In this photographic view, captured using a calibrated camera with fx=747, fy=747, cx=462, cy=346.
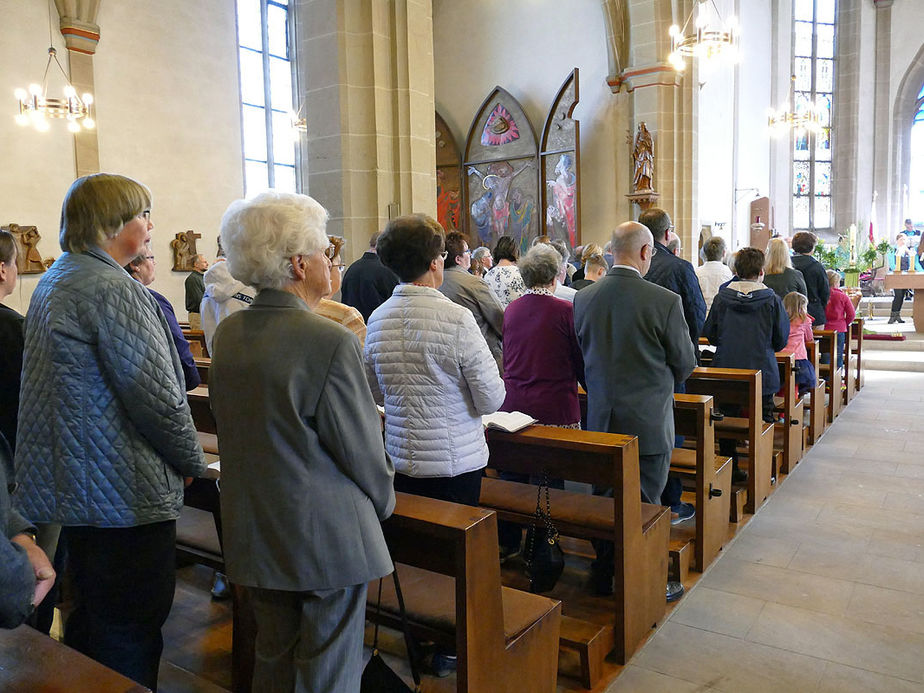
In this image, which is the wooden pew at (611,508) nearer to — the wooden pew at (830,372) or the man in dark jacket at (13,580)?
the man in dark jacket at (13,580)

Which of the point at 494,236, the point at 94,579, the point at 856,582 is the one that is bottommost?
the point at 856,582

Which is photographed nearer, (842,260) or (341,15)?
(341,15)

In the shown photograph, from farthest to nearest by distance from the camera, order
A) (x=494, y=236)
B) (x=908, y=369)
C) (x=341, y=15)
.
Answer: (x=494, y=236)
(x=908, y=369)
(x=341, y=15)

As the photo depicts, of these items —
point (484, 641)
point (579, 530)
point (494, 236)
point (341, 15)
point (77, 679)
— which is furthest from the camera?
point (494, 236)

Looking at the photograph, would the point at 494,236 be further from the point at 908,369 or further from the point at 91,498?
the point at 91,498

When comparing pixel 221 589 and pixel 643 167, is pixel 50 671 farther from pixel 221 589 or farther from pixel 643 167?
pixel 643 167

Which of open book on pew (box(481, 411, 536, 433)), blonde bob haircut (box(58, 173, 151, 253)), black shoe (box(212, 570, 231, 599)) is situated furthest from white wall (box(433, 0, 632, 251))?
blonde bob haircut (box(58, 173, 151, 253))

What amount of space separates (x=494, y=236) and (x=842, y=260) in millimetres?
6285

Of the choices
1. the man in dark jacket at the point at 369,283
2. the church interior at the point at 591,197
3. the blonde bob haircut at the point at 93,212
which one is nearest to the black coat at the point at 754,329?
the church interior at the point at 591,197

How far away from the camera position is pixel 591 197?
12.2 metres

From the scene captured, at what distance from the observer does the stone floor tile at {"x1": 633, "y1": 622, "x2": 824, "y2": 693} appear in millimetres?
2656

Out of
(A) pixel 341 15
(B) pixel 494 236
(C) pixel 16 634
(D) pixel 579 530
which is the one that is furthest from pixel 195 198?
(C) pixel 16 634

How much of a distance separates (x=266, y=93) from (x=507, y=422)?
38.0ft

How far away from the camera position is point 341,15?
19.7 ft
